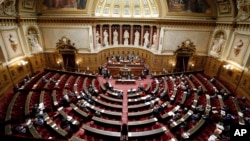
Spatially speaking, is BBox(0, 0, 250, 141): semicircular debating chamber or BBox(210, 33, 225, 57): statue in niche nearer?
BBox(0, 0, 250, 141): semicircular debating chamber

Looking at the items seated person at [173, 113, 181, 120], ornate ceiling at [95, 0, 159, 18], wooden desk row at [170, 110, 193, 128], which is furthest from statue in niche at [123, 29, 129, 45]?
seated person at [173, 113, 181, 120]

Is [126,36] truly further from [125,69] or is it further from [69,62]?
[69,62]

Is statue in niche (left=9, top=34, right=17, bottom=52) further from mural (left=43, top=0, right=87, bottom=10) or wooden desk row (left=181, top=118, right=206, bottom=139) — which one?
wooden desk row (left=181, top=118, right=206, bottom=139)

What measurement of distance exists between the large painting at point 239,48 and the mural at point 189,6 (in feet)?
19.5

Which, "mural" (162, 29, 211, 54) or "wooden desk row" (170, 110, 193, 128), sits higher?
"mural" (162, 29, 211, 54)

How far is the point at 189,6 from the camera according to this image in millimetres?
22219

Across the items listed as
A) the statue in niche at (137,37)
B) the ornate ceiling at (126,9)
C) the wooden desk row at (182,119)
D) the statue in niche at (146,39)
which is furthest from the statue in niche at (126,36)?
the wooden desk row at (182,119)

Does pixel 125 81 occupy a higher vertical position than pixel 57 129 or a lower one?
lower

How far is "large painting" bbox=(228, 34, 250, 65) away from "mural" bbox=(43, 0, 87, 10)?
67.3 feet

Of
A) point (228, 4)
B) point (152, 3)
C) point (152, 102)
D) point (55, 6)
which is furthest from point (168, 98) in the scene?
point (55, 6)

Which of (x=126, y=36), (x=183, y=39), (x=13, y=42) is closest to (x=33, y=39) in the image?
(x=13, y=42)

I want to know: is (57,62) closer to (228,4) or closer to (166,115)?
(166,115)

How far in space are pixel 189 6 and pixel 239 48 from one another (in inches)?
342

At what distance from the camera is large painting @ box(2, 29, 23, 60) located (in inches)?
720
